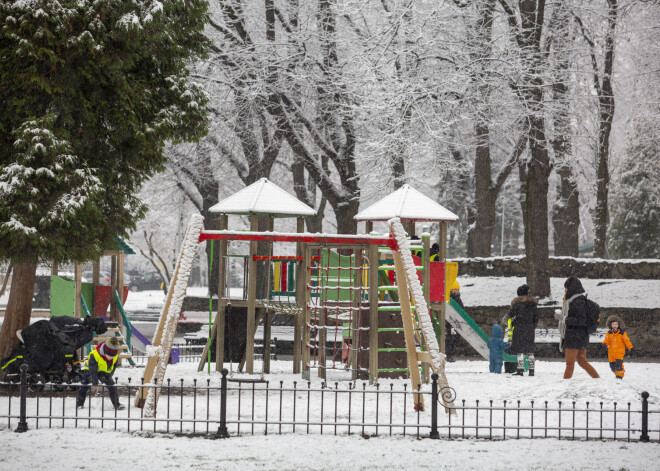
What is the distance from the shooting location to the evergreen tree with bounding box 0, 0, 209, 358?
1112 cm

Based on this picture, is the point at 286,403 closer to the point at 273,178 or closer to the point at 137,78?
the point at 137,78

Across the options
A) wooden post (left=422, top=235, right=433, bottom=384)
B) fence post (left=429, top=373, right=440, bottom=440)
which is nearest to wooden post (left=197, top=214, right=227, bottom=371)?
wooden post (left=422, top=235, right=433, bottom=384)

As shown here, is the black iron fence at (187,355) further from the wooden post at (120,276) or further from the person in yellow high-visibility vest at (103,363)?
the person in yellow high-visibility vest at (103,363)

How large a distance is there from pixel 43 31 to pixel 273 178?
67.1ft

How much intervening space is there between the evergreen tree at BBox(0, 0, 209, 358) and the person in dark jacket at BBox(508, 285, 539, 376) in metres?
6.23

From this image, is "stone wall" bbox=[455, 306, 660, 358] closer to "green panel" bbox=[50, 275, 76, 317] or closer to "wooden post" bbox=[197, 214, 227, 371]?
"wooden post" bbox=[197, 214, 227, 371]

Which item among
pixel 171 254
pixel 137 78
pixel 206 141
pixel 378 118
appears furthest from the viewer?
pixel 171 254

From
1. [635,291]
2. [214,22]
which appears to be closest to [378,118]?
[214,22]

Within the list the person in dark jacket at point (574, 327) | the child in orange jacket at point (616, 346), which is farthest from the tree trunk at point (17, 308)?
the child in orange jacket at point (616, 346)

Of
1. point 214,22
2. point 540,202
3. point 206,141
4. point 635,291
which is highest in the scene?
point 214,22

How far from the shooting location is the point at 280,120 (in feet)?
74.9

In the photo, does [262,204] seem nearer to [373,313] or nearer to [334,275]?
[334,275]

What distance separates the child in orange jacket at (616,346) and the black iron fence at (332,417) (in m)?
2.72

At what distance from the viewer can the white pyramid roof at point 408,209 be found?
15617mm
